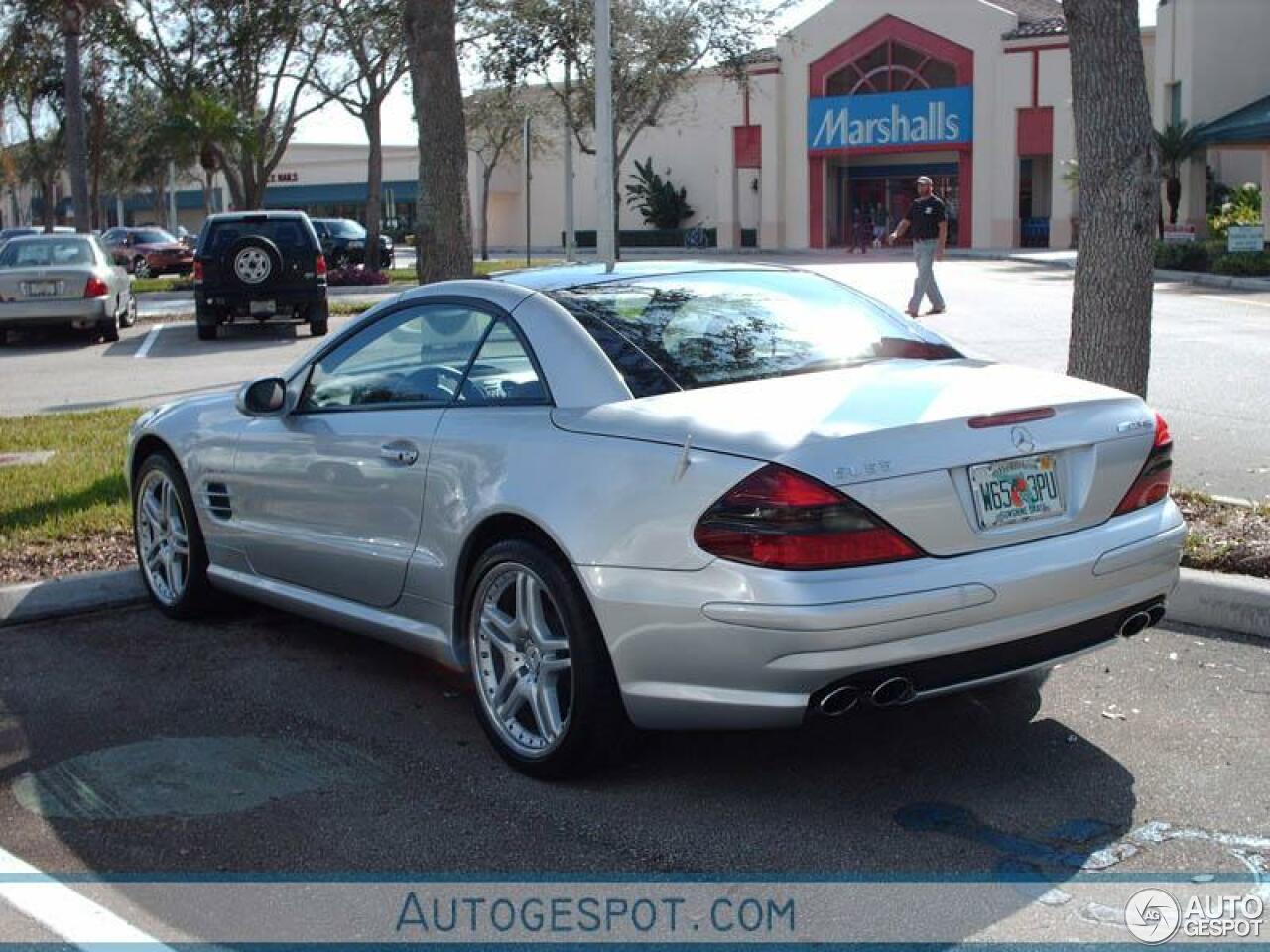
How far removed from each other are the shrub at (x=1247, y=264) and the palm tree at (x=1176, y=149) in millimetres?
9200

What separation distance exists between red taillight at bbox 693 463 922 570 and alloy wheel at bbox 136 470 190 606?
3.36 metres

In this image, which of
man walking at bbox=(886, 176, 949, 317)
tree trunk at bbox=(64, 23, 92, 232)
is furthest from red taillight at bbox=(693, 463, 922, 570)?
tree trunk at bbox=(64, 23, 92, 232)

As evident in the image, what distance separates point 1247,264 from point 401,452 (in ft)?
85.8

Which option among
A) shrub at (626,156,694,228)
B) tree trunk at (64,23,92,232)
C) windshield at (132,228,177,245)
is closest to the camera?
tree trunk at (64,23,92,232)

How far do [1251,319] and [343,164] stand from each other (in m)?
63.6

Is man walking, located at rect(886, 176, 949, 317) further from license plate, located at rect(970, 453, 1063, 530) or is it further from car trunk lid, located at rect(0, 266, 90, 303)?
license plate, located at rect(970, 453, 1063, 530)

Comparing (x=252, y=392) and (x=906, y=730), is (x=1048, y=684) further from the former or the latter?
(x=252, y=392)

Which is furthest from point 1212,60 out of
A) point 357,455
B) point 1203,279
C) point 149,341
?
point 357,455

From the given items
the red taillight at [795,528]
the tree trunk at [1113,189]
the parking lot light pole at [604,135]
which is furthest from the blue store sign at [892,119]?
the red taillight at [795,528]

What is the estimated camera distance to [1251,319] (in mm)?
20094

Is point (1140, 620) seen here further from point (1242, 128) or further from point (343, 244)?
point (343, 244)

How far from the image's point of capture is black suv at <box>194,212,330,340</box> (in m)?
20.7

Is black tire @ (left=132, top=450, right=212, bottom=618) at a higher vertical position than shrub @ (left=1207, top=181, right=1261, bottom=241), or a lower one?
lower
